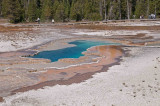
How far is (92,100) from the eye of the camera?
9781 millimetres

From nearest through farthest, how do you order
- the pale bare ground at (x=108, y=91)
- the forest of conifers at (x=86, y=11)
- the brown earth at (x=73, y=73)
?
the pale bare ground at (x=108, y=91) → the brown earth at (x=73, y=73) → the forest of conifers at (x=86, y=11)

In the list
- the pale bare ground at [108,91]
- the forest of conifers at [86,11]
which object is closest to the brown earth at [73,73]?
the pale bare ground at [108,91]

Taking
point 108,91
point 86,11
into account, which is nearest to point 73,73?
point 108,91

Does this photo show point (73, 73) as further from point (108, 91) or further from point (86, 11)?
point (86, 11)

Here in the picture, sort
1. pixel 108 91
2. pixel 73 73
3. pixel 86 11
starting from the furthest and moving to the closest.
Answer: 1. pixel 86 11
2. pixel 73 73
3. pixel 108 91

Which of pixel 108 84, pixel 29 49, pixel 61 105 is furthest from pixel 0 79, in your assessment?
pixel 29 49

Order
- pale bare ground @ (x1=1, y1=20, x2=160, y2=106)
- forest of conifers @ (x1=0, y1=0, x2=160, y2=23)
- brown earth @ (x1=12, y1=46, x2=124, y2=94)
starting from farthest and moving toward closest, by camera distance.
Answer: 1. forest of conifers @ (x1=0, y1=0, x2=160, y2=23)
2. brown earth @ (x1=12, y1=46, x2=124, y2=94)
3. pale bare ground @ (x1=1, y1=20, x2=160, y2=106)

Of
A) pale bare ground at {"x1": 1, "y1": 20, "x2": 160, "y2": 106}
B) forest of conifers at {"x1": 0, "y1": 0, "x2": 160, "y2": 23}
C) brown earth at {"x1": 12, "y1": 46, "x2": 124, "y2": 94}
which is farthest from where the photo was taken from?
forest of conifers at {"x1": 0, "y1": 0, "x2": 160, "y2": 23}

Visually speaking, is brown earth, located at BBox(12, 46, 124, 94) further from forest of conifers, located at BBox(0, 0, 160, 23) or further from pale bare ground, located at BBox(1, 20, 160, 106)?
forest of conifers, located at BBox(0, 0, 160, 23)

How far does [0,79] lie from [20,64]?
335 centimetres

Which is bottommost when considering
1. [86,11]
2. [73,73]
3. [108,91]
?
[108,91]

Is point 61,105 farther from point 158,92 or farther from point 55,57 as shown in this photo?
point 55,57

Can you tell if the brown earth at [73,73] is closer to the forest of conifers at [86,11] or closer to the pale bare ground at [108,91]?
the pale bare ground at [108,91]

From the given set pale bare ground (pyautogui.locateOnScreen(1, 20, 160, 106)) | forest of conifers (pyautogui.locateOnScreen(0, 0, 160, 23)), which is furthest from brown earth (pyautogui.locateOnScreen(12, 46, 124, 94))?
forest of conifers (pyautogui.locateOnScreen(0, 0, 160, 23))
